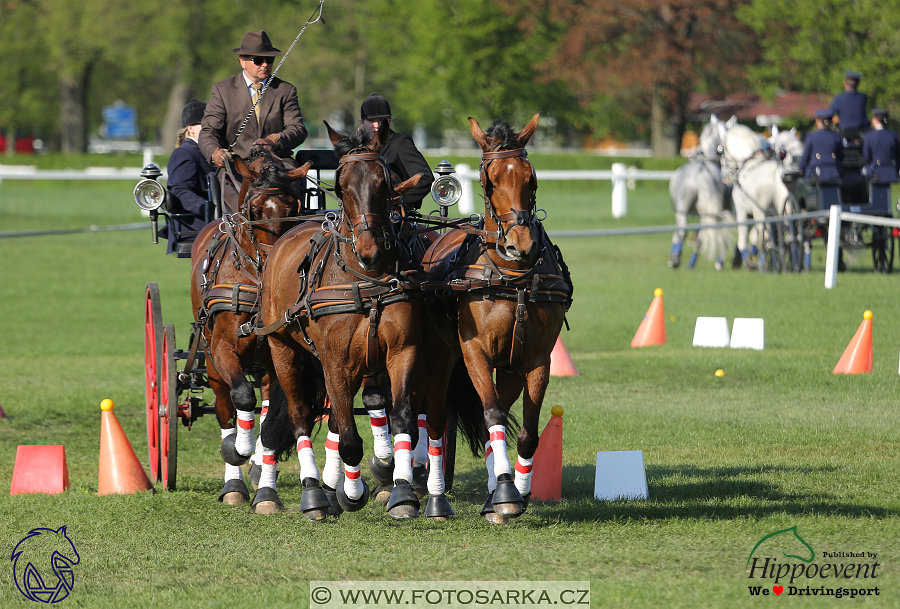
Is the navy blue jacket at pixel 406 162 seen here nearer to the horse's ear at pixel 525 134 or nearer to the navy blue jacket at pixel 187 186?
the horse's ear at pixel 525 134

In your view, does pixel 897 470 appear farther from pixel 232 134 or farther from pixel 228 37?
pixel 228 37

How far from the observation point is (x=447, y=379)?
705cm

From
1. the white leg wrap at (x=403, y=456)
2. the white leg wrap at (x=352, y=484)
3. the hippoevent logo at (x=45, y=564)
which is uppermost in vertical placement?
the white leg wrap at (x=403, y=456)

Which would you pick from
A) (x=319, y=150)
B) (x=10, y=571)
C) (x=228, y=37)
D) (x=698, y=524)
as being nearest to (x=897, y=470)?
(x=698, y=524)

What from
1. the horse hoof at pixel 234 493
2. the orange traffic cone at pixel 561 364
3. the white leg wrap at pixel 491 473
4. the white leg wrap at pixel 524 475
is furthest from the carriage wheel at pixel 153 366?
the orange traffic cone at pixel 561 364

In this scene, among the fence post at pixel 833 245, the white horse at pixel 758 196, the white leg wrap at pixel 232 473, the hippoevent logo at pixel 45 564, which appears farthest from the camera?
the white horse at pixel 758 196

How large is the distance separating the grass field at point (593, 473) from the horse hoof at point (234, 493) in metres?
0.08

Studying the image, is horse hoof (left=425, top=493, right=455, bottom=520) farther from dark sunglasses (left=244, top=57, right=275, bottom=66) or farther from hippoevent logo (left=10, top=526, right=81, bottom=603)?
dark sunglasses (left=244, top=57, right=275, bottom=66)

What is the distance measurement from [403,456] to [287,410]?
128 centimetres

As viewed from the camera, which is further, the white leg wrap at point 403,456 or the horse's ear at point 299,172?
the horse's ear at point 299,172

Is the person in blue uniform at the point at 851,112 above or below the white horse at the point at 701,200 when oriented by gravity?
above

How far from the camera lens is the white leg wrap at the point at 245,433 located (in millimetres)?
7328

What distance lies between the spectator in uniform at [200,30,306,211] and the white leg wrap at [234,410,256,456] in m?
1.74

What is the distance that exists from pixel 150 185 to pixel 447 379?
2997 mm
